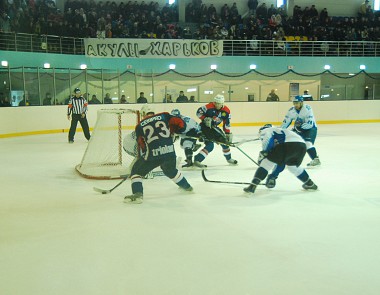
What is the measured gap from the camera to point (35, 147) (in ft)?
34.3

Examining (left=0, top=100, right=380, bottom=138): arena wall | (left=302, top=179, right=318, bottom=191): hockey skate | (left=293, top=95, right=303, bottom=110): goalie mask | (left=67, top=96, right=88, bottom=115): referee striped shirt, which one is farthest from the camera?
(left=0, top=100, right=380, bottom=138): arena wall

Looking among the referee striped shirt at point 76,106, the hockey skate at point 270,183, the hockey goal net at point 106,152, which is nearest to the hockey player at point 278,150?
the hockey skate at point 270,183

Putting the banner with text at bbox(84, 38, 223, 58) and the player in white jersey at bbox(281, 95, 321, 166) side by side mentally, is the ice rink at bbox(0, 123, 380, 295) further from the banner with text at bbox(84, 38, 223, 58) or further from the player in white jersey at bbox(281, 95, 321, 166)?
the banner with text at bbox(84, 38, 223, 58)

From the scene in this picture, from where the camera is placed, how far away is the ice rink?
2979 millimetres

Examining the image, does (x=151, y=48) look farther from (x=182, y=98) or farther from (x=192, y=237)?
(x=192, y=237)

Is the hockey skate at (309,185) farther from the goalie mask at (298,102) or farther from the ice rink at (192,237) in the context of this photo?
the goalie mask at (298,102)

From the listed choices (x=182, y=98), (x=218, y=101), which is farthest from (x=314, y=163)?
(x=182, y=98)

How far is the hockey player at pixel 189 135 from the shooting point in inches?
240

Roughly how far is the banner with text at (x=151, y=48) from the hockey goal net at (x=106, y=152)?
24.5ft

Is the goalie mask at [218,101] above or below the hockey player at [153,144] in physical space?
above

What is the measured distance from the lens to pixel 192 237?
3.94 m

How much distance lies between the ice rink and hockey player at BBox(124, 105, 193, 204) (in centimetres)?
26

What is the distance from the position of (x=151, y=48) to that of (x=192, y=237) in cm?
1287

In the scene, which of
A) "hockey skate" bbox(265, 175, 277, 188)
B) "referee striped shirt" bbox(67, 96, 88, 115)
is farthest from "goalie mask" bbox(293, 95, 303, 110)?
"referee striped shirt" bbox(67, 96, 88, 115)
